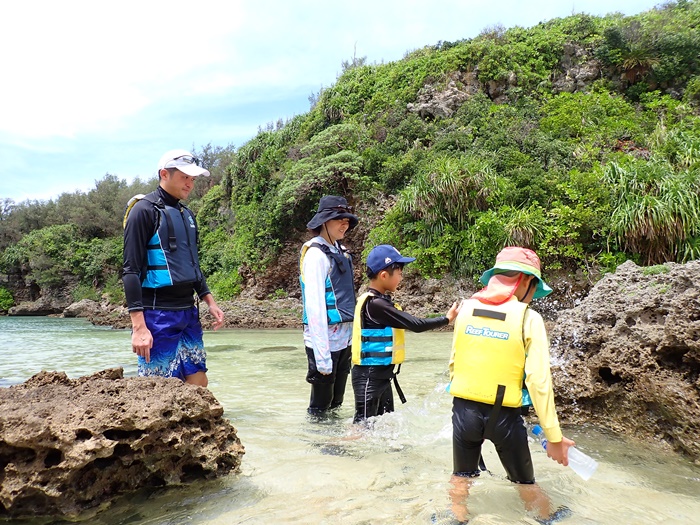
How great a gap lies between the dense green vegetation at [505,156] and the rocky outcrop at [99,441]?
1163 cm

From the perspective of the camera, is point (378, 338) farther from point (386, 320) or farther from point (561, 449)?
point (561, 449)

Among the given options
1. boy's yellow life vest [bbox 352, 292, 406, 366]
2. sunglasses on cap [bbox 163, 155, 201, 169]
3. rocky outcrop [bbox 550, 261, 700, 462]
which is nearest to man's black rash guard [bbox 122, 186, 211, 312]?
sunglasses on cap [bbox 163, 155, 201, 169]

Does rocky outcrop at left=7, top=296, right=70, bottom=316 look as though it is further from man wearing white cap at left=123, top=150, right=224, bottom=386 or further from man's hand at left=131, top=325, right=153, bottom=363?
man's hand at left=131, top=325, right=153, bottom=363

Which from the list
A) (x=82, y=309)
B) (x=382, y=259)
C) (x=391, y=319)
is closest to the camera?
(x=391, y=319)

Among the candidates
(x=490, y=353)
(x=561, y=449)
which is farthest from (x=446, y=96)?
(x=561, y=449)

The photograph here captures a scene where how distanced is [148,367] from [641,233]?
12.2 m

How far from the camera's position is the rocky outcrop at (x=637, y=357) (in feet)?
11.6

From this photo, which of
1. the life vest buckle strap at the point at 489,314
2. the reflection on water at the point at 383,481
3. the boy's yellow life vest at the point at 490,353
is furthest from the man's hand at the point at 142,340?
the life vest buckle strap at the point at 489,314

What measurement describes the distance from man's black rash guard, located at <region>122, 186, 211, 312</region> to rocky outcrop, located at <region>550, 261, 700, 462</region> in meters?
3.33

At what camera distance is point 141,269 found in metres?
3.27

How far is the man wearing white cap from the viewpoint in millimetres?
3234

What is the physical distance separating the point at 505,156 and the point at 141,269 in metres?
14.1

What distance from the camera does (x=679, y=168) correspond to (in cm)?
1341

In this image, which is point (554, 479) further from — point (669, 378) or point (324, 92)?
point (324, 92)
